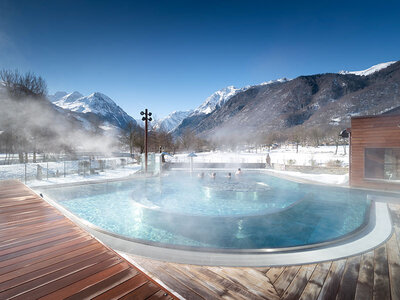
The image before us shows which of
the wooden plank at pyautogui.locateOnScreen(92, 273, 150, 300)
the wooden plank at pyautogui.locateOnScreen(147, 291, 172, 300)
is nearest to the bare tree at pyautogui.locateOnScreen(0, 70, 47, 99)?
the wooden plank at pyautogui.locateOnScreen(92, 273, 150, 300)

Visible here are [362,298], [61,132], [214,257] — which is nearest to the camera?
[362,298]

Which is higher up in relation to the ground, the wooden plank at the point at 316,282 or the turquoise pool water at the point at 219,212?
the wooden plank at the point at 316,282

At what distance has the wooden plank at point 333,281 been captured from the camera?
178 centimetres

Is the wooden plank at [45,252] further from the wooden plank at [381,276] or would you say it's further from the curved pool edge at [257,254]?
the wooden plank at [381,276]

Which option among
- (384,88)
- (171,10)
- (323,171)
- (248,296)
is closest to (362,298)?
(248,296)

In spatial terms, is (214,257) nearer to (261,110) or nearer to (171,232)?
(171,232)

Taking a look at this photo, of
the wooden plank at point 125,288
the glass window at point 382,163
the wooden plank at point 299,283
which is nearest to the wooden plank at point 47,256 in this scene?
the wooden plank at point 125,288

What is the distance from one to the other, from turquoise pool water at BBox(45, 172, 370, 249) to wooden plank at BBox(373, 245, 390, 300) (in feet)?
1.93

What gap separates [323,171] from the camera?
1162cm

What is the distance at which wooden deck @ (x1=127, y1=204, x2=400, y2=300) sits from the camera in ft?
5.86

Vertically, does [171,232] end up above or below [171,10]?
below

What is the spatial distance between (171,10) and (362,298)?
42.2ft

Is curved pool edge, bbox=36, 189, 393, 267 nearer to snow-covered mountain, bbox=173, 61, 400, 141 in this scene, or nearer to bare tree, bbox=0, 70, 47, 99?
bare tree, bbox=0, 70, 47, 99

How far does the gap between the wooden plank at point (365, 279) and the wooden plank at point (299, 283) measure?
1.37ft
